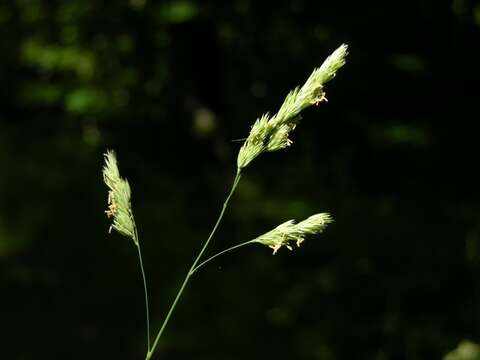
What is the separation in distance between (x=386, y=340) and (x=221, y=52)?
3458 millimetres

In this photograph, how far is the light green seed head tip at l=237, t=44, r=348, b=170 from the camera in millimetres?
1124

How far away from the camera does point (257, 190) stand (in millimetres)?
6641

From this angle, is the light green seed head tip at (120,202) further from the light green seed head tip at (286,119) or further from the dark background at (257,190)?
the dark background at (257,190)

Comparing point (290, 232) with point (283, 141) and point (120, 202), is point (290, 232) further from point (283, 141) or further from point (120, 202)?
point (120, 202)

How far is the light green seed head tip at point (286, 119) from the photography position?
112 cm

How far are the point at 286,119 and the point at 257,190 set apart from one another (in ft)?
18.1

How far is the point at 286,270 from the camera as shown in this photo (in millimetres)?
5855

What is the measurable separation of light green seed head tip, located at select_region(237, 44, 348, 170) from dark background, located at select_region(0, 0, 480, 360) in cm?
365

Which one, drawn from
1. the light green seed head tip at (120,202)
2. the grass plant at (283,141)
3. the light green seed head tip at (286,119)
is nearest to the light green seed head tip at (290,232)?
the grass plant at (283,141)

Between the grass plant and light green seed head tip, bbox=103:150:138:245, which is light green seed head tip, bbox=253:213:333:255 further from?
light green seed head tip, bbox=103:150:138:245

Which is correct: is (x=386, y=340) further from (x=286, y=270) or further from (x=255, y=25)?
(x=255, y=25)

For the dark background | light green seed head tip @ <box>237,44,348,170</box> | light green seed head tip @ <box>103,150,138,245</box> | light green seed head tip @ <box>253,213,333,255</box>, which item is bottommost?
the dark background

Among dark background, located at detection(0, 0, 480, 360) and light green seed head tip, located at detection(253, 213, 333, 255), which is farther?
dark background, located at detection(0, 0, 480, 360)

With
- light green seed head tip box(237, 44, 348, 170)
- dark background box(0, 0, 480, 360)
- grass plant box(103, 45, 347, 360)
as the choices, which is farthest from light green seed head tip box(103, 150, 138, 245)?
dark background box(0, 0, 480, 360)
